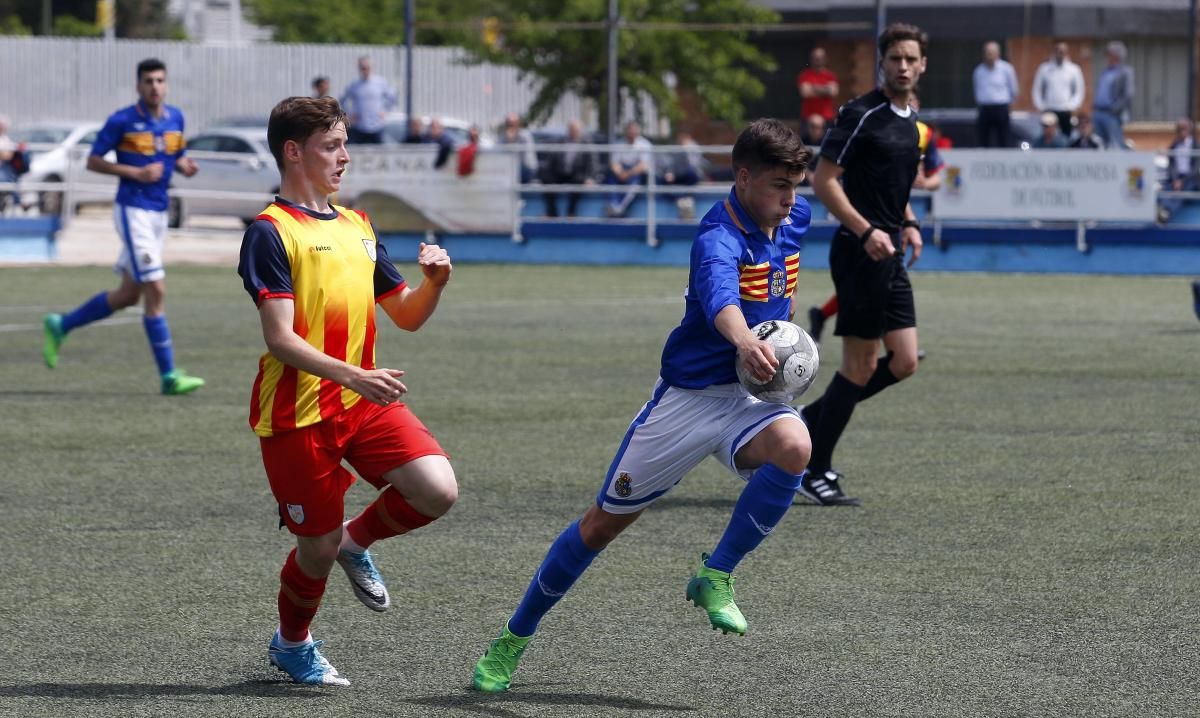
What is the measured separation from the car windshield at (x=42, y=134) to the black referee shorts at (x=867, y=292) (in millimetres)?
32671

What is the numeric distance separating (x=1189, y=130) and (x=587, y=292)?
371 inches

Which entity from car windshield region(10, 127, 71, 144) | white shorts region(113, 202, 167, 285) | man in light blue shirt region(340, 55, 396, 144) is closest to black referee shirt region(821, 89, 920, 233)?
white shorts region(113, 202, 167, 285)

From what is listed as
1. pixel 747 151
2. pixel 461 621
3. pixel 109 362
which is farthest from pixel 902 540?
pixel 109 362

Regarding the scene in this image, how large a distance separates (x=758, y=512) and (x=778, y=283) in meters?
0.68

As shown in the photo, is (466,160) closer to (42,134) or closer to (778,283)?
(42,134)

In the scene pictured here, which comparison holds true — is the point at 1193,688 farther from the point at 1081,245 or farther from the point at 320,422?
the point at 1081,245

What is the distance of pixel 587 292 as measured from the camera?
19.7 metres

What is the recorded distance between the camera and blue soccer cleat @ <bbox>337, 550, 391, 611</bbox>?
5.46 m

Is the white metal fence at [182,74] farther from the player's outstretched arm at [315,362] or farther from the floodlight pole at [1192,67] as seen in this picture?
the player's outstretched arm at [315,362]

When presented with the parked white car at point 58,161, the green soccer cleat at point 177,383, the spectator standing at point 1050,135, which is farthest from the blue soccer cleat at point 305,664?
the parked white car at point 58,161

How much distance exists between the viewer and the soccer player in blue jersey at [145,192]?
12.0 m

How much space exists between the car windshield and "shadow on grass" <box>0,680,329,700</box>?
3484 centimetres

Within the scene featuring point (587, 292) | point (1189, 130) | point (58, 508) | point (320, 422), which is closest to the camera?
point (320, 422)

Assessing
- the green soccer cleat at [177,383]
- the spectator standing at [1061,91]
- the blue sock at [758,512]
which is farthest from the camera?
the spectator standing at [1061,91]
